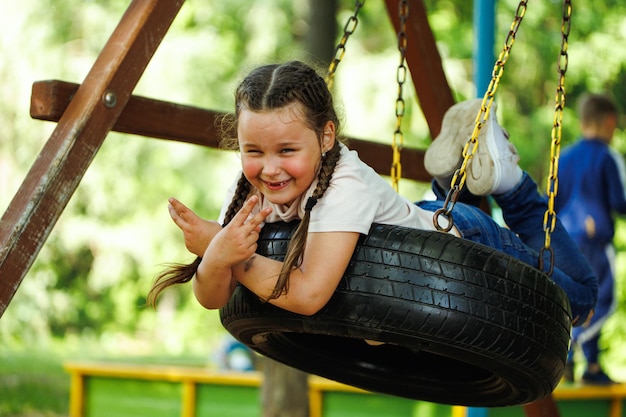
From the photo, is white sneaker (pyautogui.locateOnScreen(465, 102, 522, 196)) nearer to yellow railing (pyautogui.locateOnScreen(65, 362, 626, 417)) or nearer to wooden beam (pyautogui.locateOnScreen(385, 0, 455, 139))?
wooden beam (pyautogui.locateOnScreen(385, 0, 455, 139))

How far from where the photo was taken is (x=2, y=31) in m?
10.7

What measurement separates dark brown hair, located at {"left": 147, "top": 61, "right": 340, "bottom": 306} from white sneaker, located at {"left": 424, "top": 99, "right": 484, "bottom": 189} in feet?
2.43

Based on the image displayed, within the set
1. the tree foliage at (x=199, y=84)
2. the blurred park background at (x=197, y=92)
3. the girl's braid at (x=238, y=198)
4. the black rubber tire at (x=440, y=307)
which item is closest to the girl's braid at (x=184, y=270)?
the girl's braid at (x=238, y=198)

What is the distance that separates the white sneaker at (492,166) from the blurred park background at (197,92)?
22.5 ft

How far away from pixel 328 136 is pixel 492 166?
723 millimetres

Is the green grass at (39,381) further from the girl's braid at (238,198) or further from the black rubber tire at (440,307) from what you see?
the black rubber tire at (440,307)

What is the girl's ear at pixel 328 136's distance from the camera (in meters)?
2.32

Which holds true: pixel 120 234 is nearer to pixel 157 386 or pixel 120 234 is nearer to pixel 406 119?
pixel 406 119

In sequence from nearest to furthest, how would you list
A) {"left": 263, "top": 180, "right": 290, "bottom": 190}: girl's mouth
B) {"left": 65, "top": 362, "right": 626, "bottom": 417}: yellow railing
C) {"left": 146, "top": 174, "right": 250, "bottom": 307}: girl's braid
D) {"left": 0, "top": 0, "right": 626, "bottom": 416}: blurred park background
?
1. {"left": 263, "top": 180, "right": 290, "bottom": 190}: girl's mouth
2. {"left": 146, "top": 174, "right": 250, "bottom": 307}: girl's braid
3. {"left": 65, "top": 362, "right": 626, "bottom": 417}: yellow railing
4. {"left": 0, "top": 0, "right": 626, "bottom": 416}: blurred park background

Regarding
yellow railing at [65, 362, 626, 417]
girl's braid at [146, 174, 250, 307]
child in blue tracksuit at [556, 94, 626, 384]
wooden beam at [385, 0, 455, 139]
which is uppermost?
child in blue tracksuit at [556, 94, 626, 384]

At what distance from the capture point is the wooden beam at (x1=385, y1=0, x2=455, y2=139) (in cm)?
397

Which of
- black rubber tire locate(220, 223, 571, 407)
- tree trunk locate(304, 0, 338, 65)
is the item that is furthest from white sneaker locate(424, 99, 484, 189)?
tree trunk locate(304, 0, 338, 65)

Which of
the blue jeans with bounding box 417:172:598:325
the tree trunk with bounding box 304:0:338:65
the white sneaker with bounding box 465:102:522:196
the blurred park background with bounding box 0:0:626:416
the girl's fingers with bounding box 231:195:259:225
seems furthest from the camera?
the blurred park background with bounding box 0:0:626:416

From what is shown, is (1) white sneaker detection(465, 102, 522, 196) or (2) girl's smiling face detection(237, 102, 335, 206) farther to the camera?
(1) white sneaker detection(465, 102, 522, 196)
